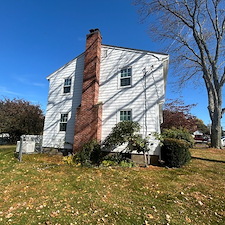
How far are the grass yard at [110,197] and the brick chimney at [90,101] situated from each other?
9.39ft

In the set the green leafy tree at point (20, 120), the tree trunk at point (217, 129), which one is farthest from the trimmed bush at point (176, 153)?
the green leafy tree at point (20, 120)

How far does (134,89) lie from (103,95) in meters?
2.22

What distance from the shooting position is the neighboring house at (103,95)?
8.89 meters

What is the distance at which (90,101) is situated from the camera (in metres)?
9.60

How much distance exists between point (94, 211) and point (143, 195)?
1628 millimetres

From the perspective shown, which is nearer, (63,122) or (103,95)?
(103,95)

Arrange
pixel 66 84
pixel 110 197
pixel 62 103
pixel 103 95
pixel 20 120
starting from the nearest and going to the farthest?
pixel 110 197 → pixel 103 95 → pixel 62 103 → pixel 66 84 → pixel 20 120

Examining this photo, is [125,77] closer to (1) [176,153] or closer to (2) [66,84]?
(2) [66,84]

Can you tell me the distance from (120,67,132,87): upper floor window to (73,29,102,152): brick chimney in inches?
68.1

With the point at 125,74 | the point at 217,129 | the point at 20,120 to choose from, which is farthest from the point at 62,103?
the point at 217,129

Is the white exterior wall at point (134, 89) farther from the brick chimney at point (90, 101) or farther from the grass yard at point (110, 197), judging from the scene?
the grass yard at point (110, 197)

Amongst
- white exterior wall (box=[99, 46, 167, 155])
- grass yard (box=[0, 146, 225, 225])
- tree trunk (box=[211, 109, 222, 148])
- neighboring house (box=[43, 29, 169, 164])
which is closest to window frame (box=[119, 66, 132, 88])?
neighboring house (box=[43, 29, 169, 164])

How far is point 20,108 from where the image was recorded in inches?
683

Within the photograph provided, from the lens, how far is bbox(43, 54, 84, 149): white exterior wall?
34.6 ft
